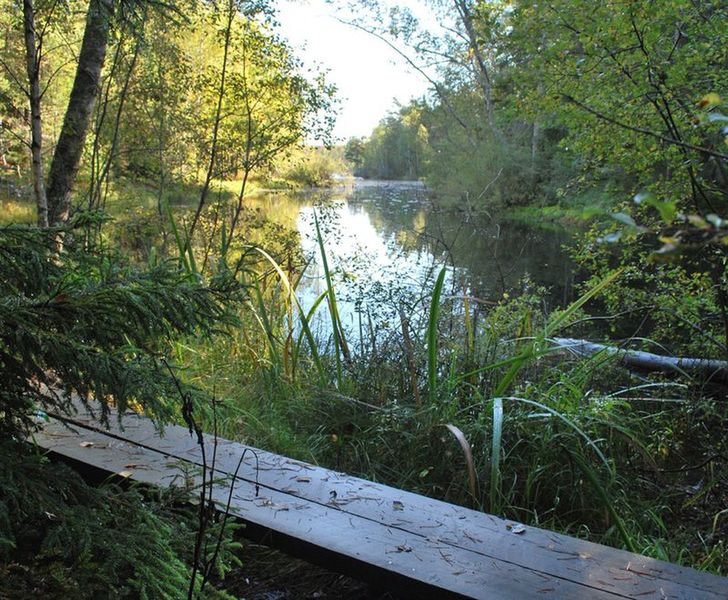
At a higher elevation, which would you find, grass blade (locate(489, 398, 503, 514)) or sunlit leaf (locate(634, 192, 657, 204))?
sunlit leaf (locate(634, 192, 657, 204))

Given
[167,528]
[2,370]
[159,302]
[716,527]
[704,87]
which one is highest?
[704,87]

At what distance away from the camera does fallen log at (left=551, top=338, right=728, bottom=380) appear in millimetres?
3436

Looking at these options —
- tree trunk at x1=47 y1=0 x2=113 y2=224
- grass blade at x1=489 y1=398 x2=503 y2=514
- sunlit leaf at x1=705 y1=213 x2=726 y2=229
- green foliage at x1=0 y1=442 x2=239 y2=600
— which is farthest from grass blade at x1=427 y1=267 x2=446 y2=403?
tree trunk at x1=47 y1=0 x2=113 y2=224

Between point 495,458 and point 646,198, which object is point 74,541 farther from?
point 495,458

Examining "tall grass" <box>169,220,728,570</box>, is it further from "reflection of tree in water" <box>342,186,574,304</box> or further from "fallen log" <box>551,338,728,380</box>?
"reflection of tree in water" <box>342,186,574,304</box>

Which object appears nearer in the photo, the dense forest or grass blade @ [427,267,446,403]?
the dense forest

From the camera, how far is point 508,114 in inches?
204

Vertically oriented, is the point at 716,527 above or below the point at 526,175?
below

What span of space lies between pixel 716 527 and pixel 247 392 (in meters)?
2.50

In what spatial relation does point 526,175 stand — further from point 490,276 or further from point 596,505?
point 596,505

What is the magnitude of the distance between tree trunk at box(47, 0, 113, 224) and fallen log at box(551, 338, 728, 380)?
3.47 m

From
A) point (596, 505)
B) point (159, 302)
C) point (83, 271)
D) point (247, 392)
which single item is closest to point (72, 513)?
point (159, 302)

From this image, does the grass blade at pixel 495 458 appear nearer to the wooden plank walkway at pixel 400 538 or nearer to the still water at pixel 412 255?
the wooden plank walkway at pixel 400 538

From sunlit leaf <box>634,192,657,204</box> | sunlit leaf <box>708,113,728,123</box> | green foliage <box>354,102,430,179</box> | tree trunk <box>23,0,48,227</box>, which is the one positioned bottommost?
sunlit leaf <box>634,192,657,204</box>
